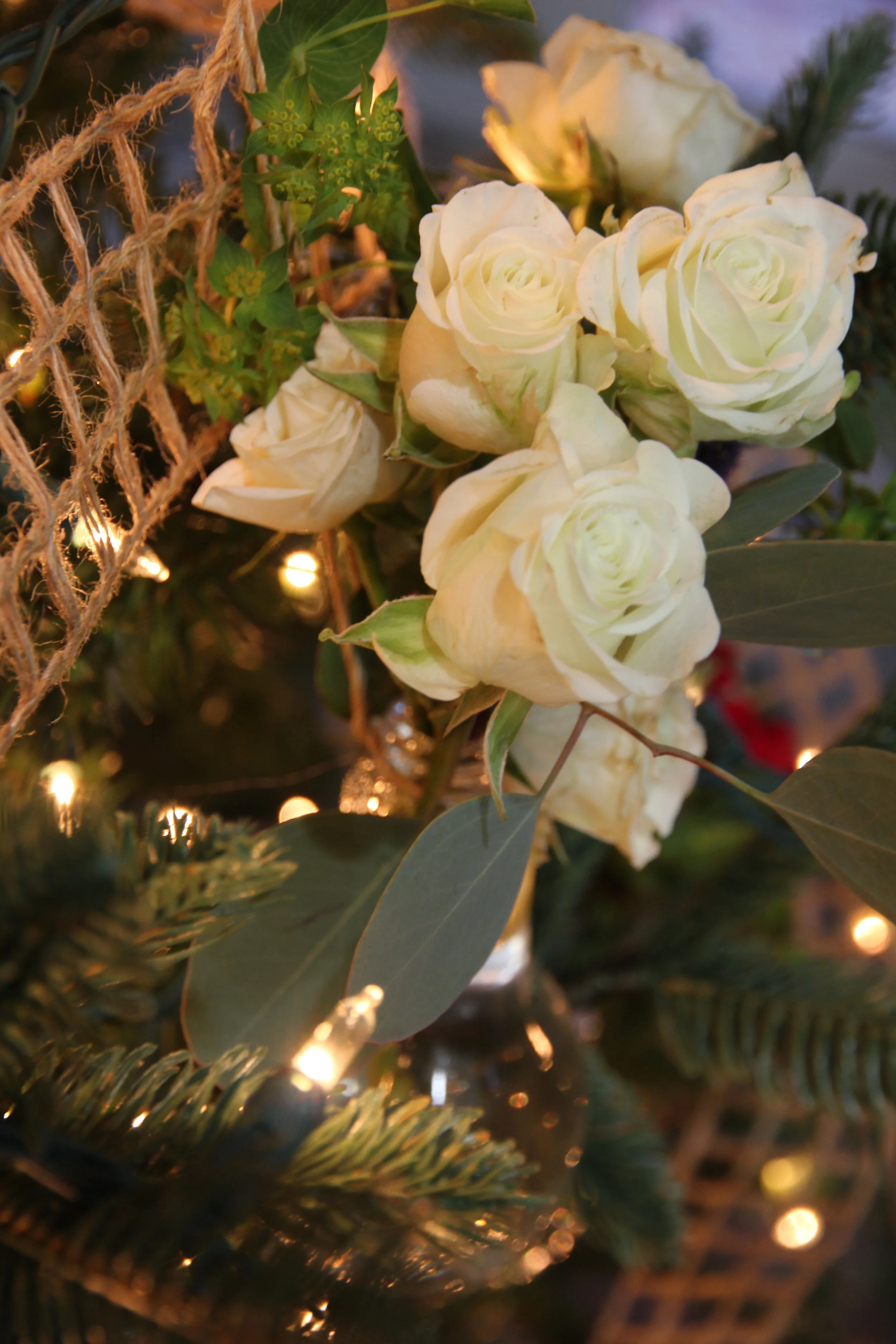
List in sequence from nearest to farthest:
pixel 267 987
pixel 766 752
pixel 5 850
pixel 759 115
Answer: pixel 5 850, pixel 267 987, pixel 759 115, pixel 766 752

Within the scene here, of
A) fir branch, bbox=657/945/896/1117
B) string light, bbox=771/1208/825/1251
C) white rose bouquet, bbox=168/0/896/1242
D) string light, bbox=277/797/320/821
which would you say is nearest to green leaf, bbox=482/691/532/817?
white rose bouquet, bbox=168/0/896/1242

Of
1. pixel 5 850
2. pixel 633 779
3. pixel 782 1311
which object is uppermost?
pixel 5 850

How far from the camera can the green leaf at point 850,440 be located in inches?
14.5

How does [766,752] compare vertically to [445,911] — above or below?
below

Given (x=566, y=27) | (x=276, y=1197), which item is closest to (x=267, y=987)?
(x=276, y=1197)

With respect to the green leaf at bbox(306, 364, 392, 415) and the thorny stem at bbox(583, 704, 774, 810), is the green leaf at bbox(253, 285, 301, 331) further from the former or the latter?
the thorny stem at bbox(583, 704, 774, 810)

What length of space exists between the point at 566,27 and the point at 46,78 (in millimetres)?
273

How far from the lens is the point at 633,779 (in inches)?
14.3

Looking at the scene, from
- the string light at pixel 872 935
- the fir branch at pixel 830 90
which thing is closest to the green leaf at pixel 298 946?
the fir branch at pixel 830 90

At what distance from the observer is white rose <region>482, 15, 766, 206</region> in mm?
331

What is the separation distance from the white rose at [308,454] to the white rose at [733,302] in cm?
8

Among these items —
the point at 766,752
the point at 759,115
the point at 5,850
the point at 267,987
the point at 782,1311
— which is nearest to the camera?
the point at 5,850

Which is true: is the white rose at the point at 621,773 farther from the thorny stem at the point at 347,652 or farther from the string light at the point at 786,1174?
the string light at the point at 786,1174

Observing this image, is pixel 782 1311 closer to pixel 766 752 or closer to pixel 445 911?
pixel 766 752
